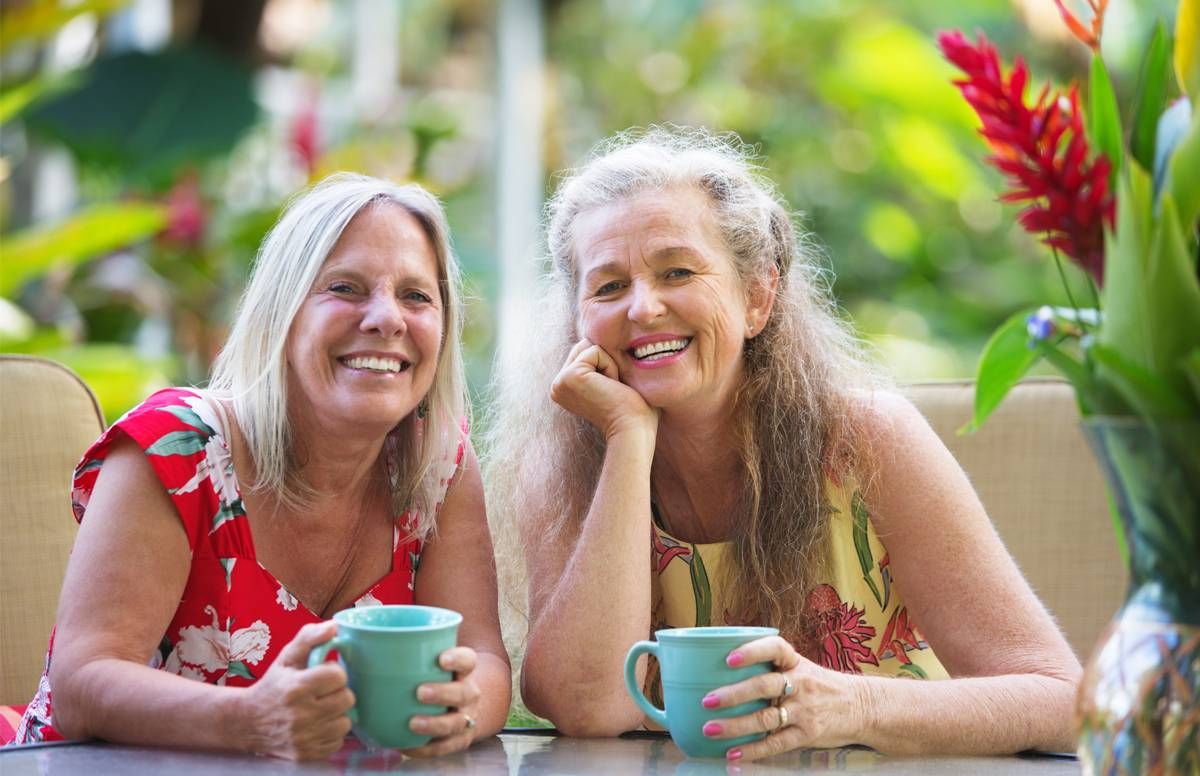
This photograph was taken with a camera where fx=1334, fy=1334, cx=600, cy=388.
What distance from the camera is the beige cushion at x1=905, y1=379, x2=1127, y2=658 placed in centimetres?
209

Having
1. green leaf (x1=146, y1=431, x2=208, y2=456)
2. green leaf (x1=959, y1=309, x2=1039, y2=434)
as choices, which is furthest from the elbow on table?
green leaf (x1=959, y1=309, x2=1039, y2=434)

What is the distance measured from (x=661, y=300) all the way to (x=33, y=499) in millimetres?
982

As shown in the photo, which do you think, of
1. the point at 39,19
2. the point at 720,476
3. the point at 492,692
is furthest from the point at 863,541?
the point at 39,19

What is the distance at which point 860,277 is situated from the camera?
6.62 metres

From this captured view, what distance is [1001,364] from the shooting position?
1039mm

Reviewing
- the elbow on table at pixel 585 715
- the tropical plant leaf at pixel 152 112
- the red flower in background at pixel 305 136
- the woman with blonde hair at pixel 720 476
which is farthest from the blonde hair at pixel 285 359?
the red flower in background at pixel 305 136

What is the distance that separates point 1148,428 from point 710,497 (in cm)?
104

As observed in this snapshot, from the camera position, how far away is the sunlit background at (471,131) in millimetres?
3805

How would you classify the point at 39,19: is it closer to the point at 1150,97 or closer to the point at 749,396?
the point at 749,396

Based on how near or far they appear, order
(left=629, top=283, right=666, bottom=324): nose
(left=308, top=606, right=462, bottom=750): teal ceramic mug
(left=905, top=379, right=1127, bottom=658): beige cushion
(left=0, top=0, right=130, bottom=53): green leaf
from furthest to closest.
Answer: (left=0, top=0, right=130, bottom=53): green leaf
(left=905, top=379, right=1127, bottom=658): beige cushion
(left=629, top=283, right=666, bottom=324): nose
(left=308, top=606, right=462, bottom=750): teal ceramic mug

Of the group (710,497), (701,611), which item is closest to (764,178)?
(710,497)

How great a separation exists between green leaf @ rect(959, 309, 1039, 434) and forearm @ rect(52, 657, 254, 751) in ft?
2.36

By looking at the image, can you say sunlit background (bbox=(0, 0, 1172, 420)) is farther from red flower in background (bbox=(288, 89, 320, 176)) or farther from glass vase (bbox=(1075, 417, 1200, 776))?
glass vase (bbox=(1075, 417, 1200, 776))

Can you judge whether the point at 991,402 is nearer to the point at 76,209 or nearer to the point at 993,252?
the point at 76,209
